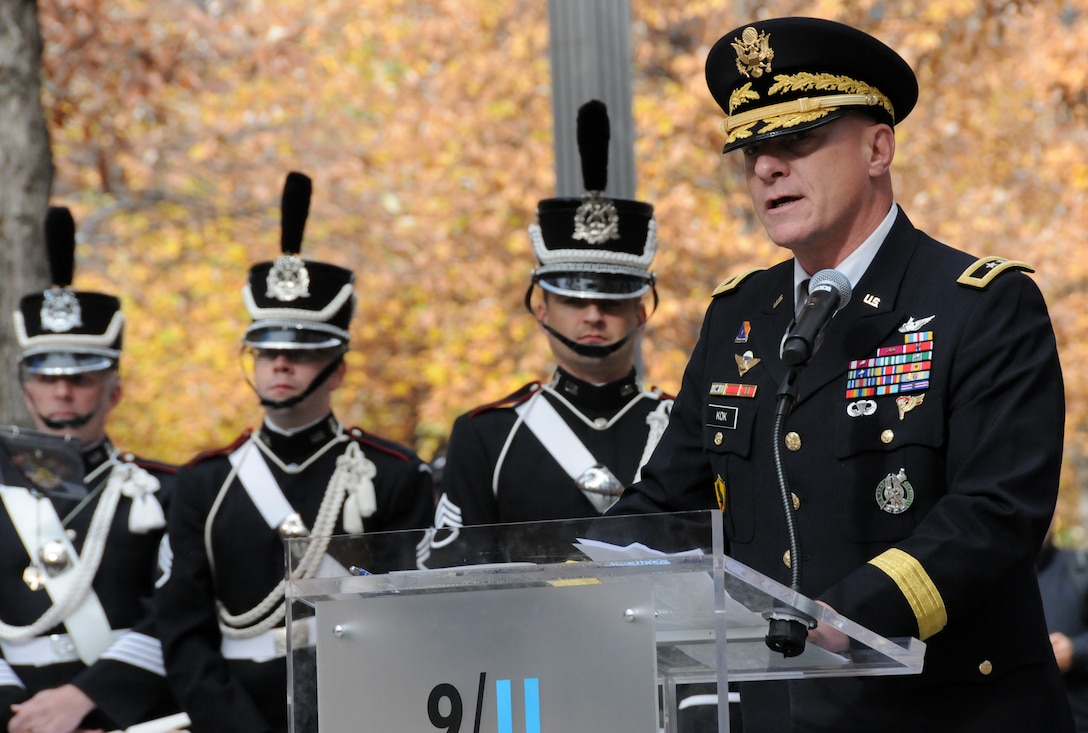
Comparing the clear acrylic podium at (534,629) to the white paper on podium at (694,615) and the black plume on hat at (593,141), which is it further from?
the black plume on hat at (593,141)

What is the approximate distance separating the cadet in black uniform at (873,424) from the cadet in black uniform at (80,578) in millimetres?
2539

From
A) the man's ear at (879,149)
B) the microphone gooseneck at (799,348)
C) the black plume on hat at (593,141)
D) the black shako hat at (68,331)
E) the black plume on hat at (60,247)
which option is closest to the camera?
the microphone gooseneck at (799,348)

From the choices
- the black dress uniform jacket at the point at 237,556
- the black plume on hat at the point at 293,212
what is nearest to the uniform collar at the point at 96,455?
the black dress uniform jacket at the point at 237,556

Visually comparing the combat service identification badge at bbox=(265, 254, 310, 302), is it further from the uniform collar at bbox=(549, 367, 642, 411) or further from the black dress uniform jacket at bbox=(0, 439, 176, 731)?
the uniform collar at bbox=(549, 367, 642, 411)

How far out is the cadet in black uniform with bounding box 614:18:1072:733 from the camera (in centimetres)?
268

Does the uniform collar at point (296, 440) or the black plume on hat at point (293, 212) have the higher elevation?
the black plume on hat at point (293, 212)

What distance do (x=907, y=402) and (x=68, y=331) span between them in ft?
13.1

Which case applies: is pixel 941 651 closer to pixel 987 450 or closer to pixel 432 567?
pixel 987 450

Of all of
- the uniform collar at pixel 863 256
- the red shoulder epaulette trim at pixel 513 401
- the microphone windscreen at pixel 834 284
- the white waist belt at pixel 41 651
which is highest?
the uniform collar at pixel 863 256

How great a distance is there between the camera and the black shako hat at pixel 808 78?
10.0 feet

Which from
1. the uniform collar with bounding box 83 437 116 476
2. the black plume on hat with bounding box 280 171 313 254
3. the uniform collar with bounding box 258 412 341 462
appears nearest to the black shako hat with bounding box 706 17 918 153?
the uniform collar with bounding box 258 412 341 462

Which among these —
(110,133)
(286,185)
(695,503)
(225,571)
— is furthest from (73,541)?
(110,133)

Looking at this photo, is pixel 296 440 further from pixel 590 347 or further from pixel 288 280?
pixel 590 347

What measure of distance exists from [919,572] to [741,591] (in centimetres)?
37
